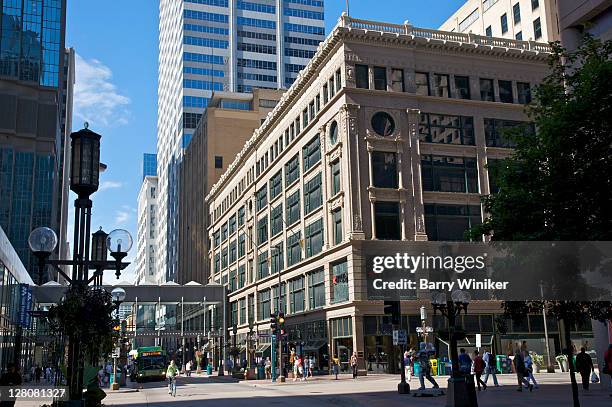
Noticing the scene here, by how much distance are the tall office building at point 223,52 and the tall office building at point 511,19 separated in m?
72.9

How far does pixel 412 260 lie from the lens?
45875mm

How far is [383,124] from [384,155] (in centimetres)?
255

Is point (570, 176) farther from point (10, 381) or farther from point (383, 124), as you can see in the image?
point (383, 124)

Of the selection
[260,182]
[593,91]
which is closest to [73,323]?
[593,91]

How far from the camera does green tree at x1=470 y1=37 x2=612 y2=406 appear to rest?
19062 millimetres

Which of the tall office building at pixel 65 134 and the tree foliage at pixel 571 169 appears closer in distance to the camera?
the tree foliage at pixel 571 169

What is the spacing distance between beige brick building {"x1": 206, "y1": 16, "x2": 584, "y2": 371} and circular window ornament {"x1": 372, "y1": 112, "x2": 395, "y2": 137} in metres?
0.09

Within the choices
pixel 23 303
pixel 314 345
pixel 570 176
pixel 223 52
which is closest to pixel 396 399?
pixel 570 176

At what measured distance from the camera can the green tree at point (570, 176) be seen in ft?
62.5

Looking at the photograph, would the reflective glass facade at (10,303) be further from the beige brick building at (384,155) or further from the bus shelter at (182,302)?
the beige brick building at (384,155)

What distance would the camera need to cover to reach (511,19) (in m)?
71.6

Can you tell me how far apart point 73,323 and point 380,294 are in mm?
34933

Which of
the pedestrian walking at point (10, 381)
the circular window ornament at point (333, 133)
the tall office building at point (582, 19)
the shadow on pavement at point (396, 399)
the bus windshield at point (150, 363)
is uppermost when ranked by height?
the circular window ornament at point (333, 133)

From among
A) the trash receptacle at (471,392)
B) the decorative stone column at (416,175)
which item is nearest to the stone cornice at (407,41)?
the decorative stone column at (416,175)
